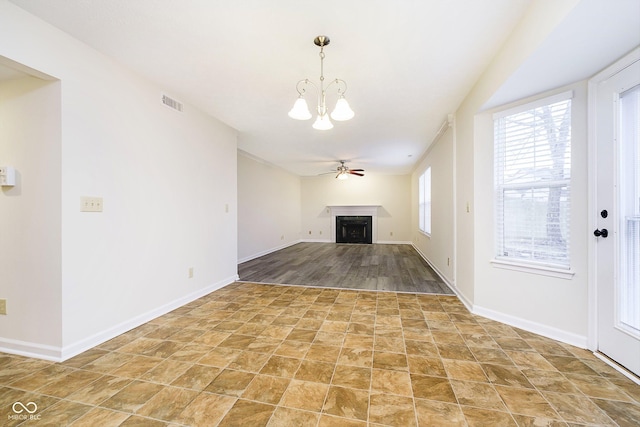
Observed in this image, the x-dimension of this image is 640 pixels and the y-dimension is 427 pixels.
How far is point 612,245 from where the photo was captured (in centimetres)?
182

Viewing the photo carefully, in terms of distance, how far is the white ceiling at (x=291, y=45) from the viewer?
1666 mm

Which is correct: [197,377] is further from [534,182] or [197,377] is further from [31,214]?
[534,182]

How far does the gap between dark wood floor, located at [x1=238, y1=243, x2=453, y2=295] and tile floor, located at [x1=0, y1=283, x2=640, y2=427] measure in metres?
1.26

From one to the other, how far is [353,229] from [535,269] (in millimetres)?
6669

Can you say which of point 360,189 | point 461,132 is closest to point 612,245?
point 461,132

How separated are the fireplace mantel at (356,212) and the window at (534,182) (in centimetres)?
623

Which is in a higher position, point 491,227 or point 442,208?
point 442,208

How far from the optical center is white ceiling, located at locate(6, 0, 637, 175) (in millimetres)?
1666

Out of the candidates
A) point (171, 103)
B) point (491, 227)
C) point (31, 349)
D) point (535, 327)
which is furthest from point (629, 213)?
point (31, 349)

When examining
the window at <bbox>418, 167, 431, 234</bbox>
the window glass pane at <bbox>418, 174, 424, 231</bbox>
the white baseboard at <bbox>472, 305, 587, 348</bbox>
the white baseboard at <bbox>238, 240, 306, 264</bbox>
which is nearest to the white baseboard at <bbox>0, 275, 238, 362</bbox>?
the white baseboard at <bbox>238, 240, 306, 264</bbox>

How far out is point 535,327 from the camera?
2291 mm

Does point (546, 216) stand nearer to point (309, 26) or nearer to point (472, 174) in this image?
point (472, 174)

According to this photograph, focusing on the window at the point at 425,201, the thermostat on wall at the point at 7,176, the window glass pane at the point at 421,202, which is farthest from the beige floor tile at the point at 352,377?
the window glass pane at the point at 421,202

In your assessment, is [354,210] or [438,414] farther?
[354,210]
